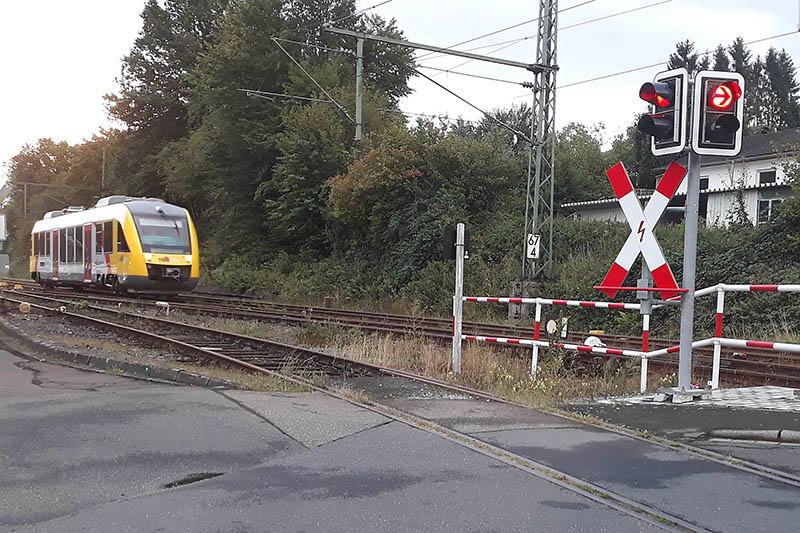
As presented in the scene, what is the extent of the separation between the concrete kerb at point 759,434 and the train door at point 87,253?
2443 cm

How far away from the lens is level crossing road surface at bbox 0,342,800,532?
463 cm

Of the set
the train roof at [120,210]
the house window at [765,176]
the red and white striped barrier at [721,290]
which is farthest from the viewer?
the house window at [765,176]

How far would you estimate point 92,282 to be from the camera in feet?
90.2

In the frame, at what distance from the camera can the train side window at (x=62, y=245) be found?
30328mm

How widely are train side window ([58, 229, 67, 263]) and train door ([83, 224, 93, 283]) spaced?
2665 mm

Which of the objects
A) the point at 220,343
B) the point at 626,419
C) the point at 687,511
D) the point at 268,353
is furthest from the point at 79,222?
the point at 687,511

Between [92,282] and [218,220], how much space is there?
21.4 metres

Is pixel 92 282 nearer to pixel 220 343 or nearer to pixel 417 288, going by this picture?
pixel 417 288

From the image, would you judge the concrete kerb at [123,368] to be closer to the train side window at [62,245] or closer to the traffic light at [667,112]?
the traffic light at [667,112]

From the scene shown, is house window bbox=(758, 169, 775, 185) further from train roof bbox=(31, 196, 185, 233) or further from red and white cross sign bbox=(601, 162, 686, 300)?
red and white cross sign bbox=(601, 162, 686, 300)

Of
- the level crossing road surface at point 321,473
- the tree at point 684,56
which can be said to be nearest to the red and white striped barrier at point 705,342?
the level crossing road surface at point 321,473

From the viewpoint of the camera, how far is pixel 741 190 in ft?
76.2

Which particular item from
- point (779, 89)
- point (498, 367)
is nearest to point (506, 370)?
point (498, 367)

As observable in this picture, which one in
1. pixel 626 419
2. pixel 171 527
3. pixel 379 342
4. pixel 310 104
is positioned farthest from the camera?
pixel 310 104
